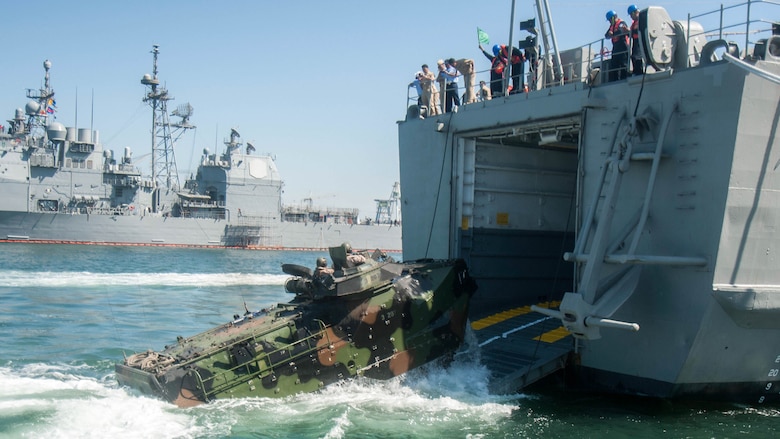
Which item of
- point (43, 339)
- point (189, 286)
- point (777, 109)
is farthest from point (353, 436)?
point (189, 286)

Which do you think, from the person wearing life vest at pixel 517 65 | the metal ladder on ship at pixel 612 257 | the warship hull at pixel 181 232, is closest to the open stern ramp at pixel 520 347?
the metal ladder on ship at pixel 612 257

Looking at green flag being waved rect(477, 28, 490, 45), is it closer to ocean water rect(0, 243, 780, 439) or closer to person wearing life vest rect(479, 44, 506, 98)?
person wearing life vest rect(479, 44, 506, 98)

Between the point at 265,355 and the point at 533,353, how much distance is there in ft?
14.6

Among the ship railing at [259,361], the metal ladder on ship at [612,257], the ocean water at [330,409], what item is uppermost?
the metal ladder on ship at [612,257]

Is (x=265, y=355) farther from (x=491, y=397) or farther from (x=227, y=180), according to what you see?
(x=227, y=180)

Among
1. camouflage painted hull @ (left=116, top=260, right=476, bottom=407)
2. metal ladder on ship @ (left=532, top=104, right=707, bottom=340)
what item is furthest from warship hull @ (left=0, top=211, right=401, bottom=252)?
metal ladder on ship @ (left=532, top=104, right=707, bottom=340)

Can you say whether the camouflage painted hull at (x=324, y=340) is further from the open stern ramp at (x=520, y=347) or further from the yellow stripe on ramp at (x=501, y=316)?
the yellow stripe on ramp at (x=501, y=316)

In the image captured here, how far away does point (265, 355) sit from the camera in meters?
9.96

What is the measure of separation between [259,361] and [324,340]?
106 centimetres

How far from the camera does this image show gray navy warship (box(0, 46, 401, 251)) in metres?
52.9

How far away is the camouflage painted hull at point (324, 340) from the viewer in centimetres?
960

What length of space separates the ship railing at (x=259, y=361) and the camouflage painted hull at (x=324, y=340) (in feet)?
0.05

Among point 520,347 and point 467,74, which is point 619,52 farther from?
point 520,347

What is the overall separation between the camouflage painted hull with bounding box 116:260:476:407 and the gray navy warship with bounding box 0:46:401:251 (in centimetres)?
4786
